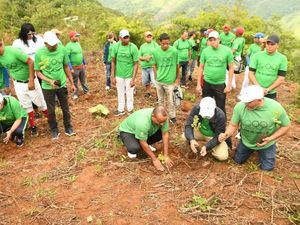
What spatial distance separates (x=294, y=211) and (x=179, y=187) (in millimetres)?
1540

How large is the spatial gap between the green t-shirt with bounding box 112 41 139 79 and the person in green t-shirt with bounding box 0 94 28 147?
219 centimetres

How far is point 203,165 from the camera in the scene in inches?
216

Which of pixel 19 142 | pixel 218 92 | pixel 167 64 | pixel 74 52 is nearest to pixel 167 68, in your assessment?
pixel 167 64

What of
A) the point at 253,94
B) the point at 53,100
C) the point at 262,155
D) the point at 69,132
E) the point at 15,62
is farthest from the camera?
the point at 69,132

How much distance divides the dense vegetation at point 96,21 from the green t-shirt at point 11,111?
1010cm

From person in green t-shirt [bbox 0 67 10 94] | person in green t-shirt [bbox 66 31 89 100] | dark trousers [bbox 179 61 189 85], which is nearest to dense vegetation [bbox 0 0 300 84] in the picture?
dark trousers [bbox 179 61 189 85]

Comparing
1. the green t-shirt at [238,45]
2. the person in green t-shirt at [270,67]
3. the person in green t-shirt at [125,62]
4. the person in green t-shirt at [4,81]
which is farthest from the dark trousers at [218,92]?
the person in green t-shirt at [4,81]

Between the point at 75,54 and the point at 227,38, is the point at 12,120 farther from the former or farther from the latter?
the point at 227,38

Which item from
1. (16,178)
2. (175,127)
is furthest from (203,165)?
(16,178)

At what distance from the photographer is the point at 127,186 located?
196 inches

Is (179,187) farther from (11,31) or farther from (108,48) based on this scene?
(11,31)

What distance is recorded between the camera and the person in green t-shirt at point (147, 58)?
8.84 m

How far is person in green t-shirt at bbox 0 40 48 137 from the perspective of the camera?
5.98 m

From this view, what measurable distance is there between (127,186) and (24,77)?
9.52ft
